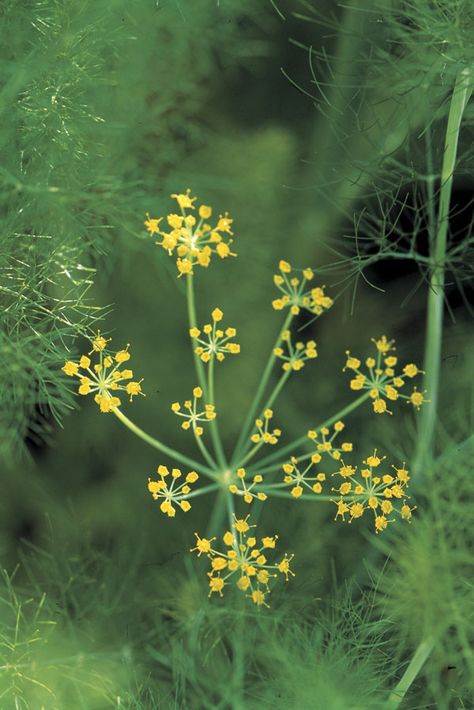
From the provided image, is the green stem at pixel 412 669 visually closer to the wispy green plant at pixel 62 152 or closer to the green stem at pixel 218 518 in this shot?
the green stem at pixel 218 518

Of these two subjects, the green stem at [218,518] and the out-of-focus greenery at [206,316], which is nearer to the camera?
the out-of-focus greenery at [206,316]

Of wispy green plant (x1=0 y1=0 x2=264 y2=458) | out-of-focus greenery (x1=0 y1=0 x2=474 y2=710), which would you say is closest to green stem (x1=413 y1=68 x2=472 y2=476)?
out-of-focus greenery (x1=0 y1=0 x2=474 y2=710)

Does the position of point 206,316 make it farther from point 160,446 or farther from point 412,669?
point 412,669

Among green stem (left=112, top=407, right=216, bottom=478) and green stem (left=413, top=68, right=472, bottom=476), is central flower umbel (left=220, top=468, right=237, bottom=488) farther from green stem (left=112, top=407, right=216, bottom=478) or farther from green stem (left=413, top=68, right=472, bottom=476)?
green stem (left=413, top=68, right=472, bottom=476)

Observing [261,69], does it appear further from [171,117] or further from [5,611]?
[5,611]

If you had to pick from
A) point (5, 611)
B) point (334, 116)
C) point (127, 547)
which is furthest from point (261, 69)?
point (5, 611)

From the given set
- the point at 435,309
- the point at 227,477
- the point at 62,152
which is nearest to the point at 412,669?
the point at 227,477

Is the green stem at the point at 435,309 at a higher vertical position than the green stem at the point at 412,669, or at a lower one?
higher

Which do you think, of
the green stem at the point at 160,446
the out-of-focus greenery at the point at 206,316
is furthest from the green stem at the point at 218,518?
the green stem at the point at 160,446

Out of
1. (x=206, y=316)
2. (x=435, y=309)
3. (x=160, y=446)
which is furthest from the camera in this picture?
(x=206, y=316)
